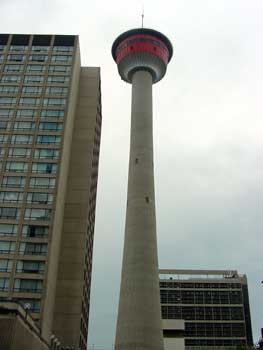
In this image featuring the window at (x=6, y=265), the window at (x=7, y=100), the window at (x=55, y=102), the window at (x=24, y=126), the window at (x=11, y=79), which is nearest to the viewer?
the window at (x=6, y=265)

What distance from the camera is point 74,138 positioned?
92312 mm

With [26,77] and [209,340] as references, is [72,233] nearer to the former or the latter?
[26,77]

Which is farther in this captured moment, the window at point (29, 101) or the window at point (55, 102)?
the window at point (29, 101)

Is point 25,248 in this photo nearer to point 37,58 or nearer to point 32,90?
point 32,90

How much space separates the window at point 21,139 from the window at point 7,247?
1949 cm

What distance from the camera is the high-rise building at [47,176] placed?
71.2m

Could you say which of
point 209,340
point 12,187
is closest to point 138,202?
point 12,187

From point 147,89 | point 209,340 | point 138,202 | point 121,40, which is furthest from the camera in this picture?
point 209,340

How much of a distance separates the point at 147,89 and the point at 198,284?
6721 cm

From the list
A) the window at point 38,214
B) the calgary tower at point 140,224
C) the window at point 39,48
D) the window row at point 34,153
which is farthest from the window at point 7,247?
the window at point 39,48

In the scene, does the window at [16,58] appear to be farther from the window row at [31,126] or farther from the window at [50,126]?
the window at [50,126]

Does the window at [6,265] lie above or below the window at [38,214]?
below

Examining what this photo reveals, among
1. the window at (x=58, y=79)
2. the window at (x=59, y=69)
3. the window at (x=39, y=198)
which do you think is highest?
the window at (x=59, y=69)

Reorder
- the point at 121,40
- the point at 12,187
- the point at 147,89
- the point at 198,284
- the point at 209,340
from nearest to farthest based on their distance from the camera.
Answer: the point at 12,187 → the point at 147,89 → the point at 121,40 → the point at 209,340 → the point at 198,284
